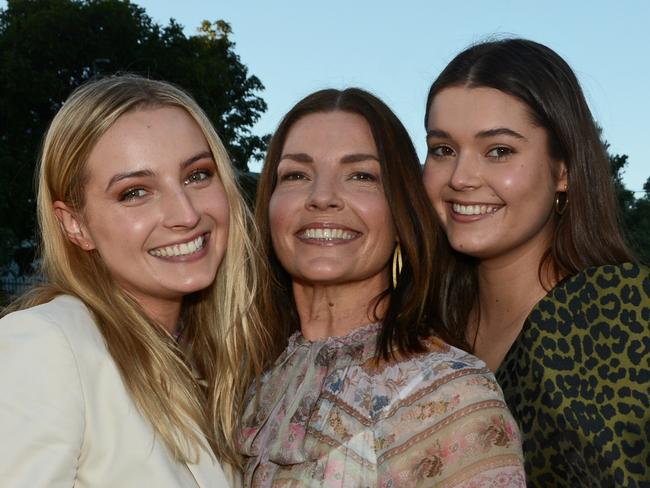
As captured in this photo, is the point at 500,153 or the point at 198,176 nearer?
the point at 198,176

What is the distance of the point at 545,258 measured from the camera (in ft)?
12.4

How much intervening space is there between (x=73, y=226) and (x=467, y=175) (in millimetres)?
1593

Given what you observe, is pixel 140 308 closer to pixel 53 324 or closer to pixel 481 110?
pixel 53 324

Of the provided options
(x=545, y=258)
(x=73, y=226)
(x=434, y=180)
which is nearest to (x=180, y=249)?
(x=73, y=226)

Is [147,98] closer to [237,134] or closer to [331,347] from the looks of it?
[331,347]

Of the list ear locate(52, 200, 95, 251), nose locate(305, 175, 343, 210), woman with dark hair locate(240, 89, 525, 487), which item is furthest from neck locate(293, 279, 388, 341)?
ear locate(52, 200, 95, 251)

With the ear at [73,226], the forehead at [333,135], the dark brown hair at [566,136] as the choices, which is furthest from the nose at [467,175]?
the ear at [73,226]

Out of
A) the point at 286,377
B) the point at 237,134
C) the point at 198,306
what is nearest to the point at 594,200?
the point at 286,377

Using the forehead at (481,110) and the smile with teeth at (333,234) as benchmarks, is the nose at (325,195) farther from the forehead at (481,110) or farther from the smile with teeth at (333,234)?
the forehead at (481,110)

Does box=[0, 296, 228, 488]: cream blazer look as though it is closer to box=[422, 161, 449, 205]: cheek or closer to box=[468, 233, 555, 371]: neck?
box=[468, 233, 555, 371]: neck

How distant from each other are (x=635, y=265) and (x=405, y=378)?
1.12 m

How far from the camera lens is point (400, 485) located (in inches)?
113

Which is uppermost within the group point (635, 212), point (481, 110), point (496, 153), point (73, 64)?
point (73, 64)

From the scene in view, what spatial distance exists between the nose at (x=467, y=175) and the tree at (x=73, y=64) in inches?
910
